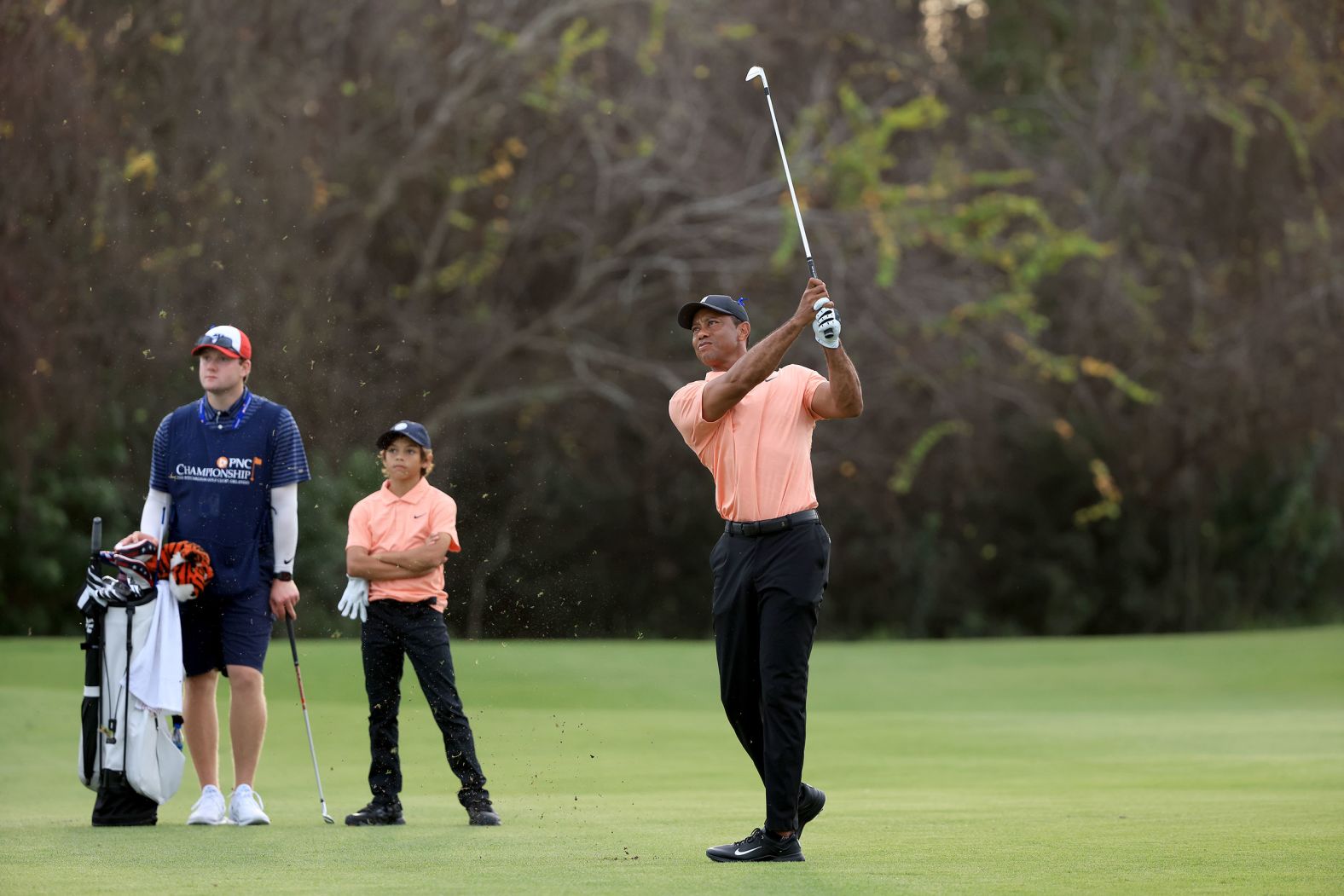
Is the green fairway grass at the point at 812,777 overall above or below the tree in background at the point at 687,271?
below

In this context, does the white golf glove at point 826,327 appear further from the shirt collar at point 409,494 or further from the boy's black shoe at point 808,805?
the shirt collar at point 409,494

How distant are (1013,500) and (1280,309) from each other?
4.85 metres

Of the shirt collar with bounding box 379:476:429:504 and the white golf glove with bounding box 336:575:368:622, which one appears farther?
the shirt collar with bounding box 379:476:429:504

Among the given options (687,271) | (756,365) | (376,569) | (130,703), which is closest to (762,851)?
(756,365)

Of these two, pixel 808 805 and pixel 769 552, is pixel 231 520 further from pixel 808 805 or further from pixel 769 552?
pixel 808 805

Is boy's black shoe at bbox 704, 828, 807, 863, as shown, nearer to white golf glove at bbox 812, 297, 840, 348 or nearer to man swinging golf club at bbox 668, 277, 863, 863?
man swinging golf club at bbox 668, 277, 863, 863

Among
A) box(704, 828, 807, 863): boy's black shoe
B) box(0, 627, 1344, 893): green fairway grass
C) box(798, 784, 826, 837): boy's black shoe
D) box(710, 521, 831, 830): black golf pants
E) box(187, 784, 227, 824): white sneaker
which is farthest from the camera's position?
box(187, 784, 227, 824): white sneaker

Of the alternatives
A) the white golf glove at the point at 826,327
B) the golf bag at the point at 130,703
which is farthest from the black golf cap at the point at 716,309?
the golf bag at the point at 130,703

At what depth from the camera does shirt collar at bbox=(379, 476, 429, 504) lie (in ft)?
26.1

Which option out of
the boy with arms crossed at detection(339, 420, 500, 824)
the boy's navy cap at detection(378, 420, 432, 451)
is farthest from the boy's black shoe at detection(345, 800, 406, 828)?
the boy's navy cap at detection(378, 420, 432, 451)

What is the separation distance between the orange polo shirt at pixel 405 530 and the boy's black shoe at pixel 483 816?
0.83 meters

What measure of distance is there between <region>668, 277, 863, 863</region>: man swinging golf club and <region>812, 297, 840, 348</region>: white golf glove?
98 mm

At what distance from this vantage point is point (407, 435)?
7.92 meters

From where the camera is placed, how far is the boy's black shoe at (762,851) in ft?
20.6
